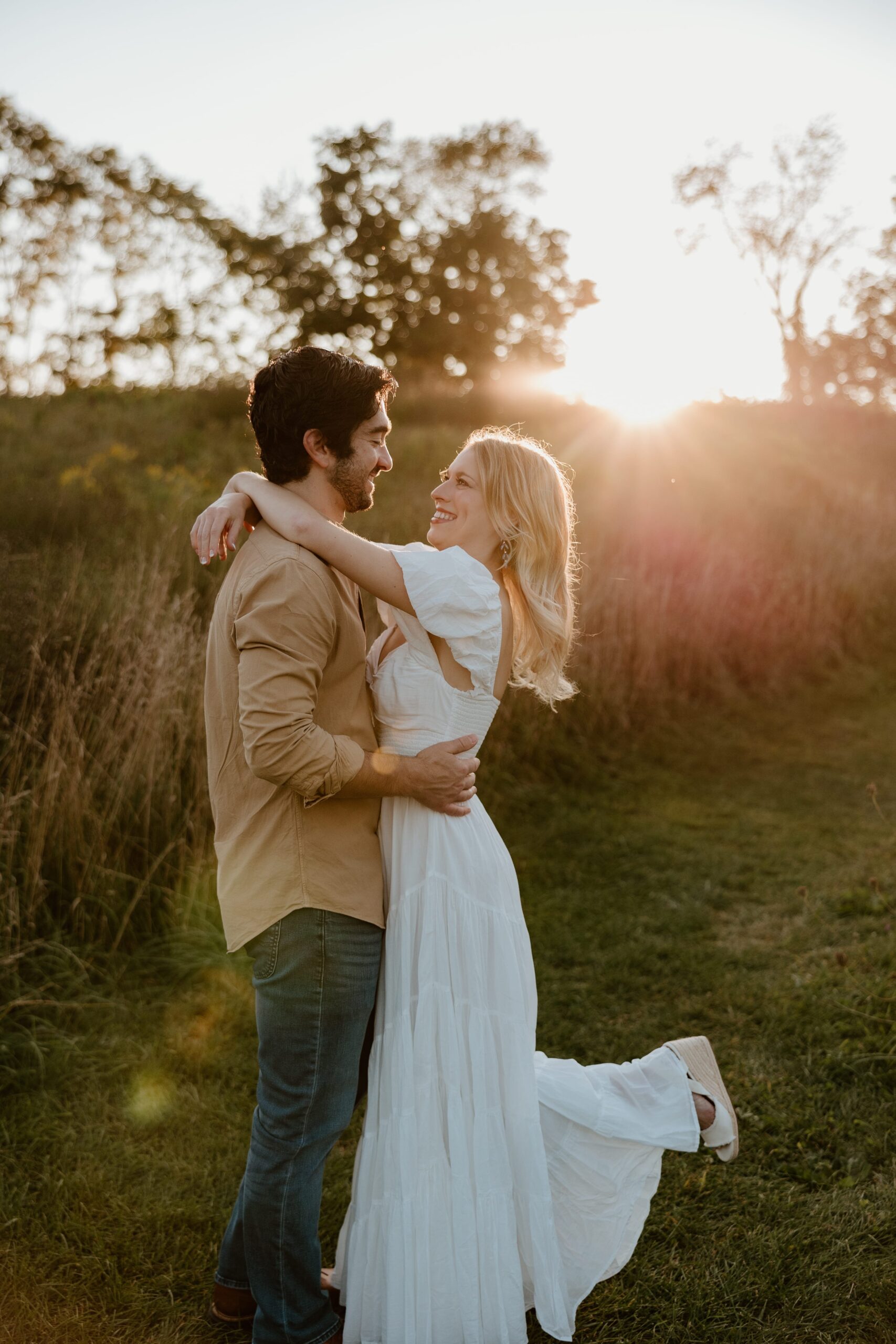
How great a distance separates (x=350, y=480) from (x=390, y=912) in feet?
3.10

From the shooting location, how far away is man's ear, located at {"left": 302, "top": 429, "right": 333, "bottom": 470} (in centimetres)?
201

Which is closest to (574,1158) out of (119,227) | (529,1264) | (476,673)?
(529,1264)

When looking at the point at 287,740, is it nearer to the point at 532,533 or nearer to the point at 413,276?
the point at 532,533

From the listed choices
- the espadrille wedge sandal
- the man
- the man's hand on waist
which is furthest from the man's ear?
the espadrille wedge sandal

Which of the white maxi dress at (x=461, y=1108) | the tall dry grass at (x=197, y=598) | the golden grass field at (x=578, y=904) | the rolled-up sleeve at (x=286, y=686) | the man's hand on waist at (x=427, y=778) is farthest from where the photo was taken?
the tall dry grass at (x=197, y=598)

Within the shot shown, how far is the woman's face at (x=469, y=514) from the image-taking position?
2.23 m

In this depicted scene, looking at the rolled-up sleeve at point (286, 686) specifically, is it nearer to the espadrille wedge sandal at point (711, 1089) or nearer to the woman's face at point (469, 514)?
the woman's face at point (469, 514)

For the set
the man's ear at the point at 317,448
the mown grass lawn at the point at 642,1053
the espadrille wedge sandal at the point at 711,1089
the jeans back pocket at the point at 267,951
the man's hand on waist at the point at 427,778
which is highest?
the man's ear at the point at 317,448

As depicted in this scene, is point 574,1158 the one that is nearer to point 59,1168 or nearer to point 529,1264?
point 529,1264

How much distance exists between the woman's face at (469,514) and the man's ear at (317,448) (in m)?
0.30

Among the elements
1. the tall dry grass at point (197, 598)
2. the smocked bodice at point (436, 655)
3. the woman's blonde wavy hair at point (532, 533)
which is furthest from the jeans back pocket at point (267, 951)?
the tall dry grass at point (197, 598)

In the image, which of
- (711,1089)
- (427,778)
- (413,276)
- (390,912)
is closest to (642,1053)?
(711,1089)

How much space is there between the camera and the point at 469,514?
88.4 inches

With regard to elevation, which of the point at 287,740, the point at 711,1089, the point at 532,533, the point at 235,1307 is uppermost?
the point at 532,533
